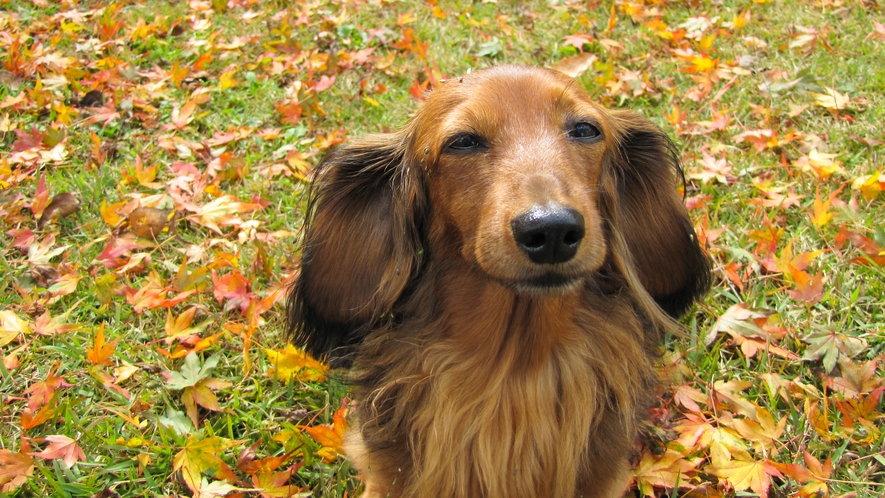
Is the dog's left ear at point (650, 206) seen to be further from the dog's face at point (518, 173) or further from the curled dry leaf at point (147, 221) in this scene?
the curled dry leaf at point (147, 221)

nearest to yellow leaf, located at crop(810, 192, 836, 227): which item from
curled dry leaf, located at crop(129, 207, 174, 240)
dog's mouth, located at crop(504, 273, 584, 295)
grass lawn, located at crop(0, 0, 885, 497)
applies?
grass lawn, located at crop(0, 0, 885, 497)

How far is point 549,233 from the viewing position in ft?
5.60

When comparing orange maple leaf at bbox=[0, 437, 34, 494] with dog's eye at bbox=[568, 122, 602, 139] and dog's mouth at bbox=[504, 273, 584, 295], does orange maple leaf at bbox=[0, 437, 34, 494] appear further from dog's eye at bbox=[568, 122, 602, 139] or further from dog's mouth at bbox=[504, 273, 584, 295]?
dog's eye at bbox=[568, 122, 602, 139]

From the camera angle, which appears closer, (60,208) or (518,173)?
(518,173)

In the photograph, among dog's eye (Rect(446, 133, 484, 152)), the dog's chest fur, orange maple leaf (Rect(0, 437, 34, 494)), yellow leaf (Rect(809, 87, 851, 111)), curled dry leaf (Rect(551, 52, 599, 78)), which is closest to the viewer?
dog's eye (Rect(446, 133, 484, 152))

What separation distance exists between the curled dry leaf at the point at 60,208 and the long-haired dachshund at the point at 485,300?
1.83 metres

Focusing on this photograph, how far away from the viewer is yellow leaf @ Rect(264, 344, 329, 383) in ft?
9.25

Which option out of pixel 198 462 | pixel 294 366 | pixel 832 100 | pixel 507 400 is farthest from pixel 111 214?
pixel 832 100

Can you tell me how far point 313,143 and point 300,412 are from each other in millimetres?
1900

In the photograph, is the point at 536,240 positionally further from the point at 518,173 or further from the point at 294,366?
the point at 294,366

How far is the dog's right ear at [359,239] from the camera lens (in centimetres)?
225

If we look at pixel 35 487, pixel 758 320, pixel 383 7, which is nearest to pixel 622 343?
pixel 758 320

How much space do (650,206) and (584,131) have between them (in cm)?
43

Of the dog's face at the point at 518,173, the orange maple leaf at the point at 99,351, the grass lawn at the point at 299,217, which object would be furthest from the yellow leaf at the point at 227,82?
the dog's face at the point at 518,173
